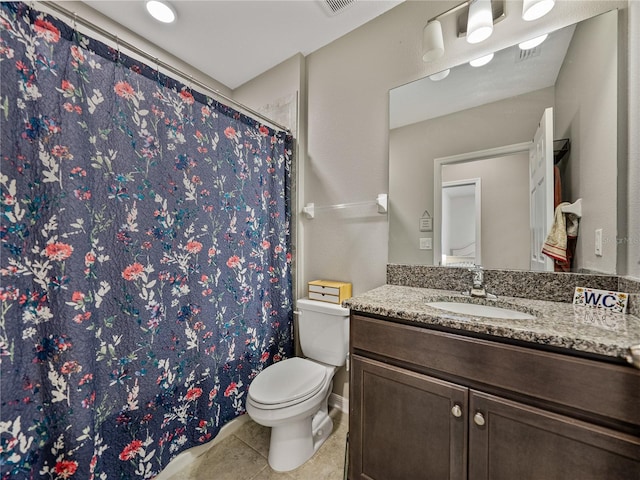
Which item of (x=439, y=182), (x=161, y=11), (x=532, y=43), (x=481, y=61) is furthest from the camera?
(x=161, y=11)

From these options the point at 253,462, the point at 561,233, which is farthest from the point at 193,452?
the point at 561,233

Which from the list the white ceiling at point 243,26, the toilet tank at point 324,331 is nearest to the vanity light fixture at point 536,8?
the white ceiling at point 243,26

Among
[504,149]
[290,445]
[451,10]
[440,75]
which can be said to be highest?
[451,10]

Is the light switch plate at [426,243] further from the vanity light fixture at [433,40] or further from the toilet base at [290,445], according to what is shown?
the toilet base at [290,445]

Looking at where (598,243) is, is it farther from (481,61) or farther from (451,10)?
(451,10)

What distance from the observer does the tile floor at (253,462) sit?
1229 mm

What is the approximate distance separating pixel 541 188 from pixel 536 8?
76cm

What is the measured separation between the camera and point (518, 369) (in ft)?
2.35

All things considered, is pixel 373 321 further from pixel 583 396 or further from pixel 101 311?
pixel 101 311

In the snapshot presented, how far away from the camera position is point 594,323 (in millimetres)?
767

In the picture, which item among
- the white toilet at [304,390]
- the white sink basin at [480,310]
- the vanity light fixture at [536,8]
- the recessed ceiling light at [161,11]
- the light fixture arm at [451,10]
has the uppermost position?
the recessed ceiling light at [161,11]

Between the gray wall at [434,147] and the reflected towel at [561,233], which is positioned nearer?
the reflected towel at [561,233]

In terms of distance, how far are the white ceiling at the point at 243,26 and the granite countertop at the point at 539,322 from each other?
1696 mm

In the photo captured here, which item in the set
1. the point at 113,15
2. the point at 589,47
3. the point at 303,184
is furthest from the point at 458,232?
the point at 113,15
